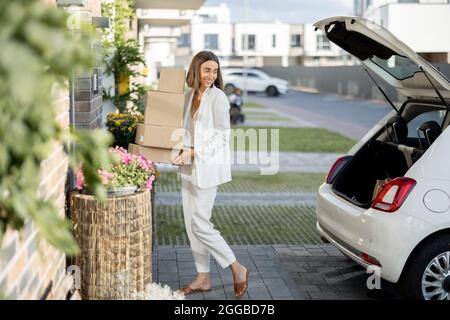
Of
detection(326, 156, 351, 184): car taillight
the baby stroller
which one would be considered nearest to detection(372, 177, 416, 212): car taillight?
detection(326, 156, 351, 184): car taillight

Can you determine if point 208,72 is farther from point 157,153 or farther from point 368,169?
point 368,169

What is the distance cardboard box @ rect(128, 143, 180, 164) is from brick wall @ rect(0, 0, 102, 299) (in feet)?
2.53

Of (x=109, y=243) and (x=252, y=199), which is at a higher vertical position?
(x=109, y=243)

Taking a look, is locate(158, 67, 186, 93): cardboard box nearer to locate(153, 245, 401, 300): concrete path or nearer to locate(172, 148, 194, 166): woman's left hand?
locate(172, 148, 194, 166): woman's left hand

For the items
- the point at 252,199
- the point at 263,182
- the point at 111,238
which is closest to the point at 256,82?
the point at 263,182

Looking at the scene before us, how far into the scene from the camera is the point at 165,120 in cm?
551

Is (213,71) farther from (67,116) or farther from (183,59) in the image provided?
(183,59)

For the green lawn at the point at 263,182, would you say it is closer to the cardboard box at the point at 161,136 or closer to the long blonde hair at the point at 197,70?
the cardboard box at the point at 161,136

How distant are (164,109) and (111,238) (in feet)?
4.32

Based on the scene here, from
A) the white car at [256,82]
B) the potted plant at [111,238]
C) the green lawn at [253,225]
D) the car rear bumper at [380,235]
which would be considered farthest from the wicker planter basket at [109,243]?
the white car at [256,82]

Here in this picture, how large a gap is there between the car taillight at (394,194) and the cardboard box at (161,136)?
1456 mm

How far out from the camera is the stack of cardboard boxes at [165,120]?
5453 mm

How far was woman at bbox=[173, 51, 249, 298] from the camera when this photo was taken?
5.38 m
